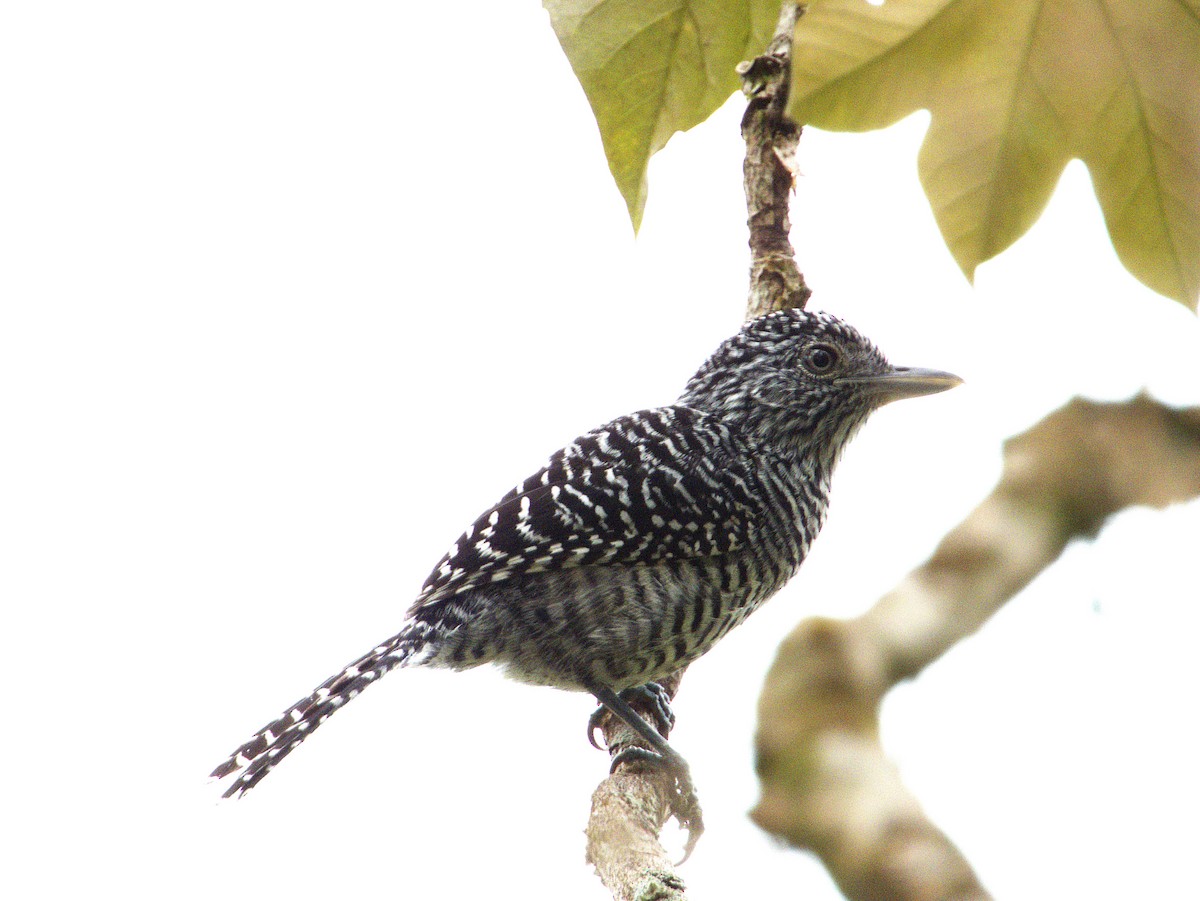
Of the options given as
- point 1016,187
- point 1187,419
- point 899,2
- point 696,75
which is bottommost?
point 1187,419

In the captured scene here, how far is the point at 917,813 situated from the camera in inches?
56.1

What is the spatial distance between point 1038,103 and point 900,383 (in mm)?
2307

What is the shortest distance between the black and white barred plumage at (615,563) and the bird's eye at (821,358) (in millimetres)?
166

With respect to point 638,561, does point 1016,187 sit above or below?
below

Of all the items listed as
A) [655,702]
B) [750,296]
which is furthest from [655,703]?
[750,296]

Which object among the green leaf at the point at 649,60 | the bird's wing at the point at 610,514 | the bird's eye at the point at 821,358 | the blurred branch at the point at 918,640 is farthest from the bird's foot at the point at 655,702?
the green leaf at the point at 649,60

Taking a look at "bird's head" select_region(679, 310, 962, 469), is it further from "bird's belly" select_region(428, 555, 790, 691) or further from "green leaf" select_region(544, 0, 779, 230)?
"green leaf" select_region(544, 0, 779, 230)

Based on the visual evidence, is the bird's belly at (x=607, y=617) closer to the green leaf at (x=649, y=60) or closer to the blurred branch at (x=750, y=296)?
the blurred branch at (x=750, y=296)

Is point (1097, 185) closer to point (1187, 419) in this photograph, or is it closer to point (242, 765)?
point (1187, 419)

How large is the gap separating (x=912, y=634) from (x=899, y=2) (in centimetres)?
75

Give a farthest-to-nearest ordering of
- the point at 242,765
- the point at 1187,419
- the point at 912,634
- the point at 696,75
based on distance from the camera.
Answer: the point at 242,765, the point at 1187,419, the point at 912,634, the point at 696,75

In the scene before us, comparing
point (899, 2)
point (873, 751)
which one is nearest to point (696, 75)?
point (899, 2)

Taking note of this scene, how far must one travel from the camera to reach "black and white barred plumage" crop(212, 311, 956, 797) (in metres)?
→ 3.07

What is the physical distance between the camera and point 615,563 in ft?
10.1
